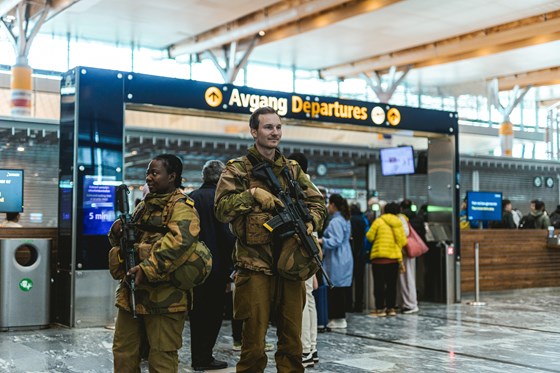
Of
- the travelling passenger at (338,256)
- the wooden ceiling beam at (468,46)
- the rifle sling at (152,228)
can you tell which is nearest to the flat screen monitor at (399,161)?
the travelling passenger at (338,256)

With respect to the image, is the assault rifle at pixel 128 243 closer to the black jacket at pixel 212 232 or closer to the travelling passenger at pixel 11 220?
the black jacket at pixel 212 232

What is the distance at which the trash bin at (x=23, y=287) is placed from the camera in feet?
25.3

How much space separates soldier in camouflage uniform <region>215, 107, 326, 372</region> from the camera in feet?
12.6

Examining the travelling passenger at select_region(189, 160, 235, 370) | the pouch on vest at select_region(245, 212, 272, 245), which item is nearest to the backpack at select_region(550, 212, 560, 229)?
the travelling passenger at select_region(189, 160, 235, 370)

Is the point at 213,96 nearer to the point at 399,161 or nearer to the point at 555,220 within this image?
the point at 399,161

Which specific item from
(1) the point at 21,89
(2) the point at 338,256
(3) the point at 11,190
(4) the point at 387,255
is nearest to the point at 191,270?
(2) the point at 338,256

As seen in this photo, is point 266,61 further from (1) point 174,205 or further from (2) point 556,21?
(1) point 174,205

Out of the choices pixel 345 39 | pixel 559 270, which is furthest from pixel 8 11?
pixel 559 270

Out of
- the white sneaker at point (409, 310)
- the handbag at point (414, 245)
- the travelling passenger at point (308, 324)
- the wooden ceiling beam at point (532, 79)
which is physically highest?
the wooden ceiling beam at point (532, 79)

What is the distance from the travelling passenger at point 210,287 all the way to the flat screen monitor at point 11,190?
2.83 m

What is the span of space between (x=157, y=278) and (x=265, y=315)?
589mm

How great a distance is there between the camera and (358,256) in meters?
9.92

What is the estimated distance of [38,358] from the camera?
608 cm

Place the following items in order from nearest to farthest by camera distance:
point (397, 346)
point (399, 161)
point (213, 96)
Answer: point (397, 346), point (213, 96), point (399, 161)
